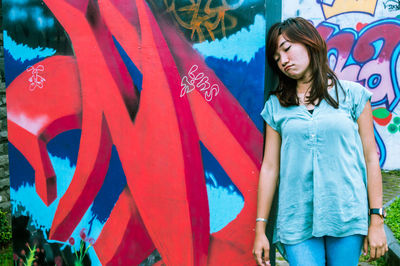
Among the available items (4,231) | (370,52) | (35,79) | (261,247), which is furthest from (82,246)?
(370,52)

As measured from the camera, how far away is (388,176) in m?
7.15

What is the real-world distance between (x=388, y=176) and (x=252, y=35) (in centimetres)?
Answer: 579

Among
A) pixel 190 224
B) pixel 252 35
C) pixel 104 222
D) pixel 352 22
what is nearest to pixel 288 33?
pixel 252 35

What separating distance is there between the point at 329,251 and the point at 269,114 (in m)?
0.72

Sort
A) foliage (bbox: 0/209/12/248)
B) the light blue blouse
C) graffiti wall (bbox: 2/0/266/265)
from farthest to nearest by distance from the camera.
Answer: foliage (bbox: 0/209/12/248) < graffiti wall (bbox: 2/0/266/265) < the light blue blouse

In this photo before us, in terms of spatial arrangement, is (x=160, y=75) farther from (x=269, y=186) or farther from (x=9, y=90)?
(x=9, y=90)

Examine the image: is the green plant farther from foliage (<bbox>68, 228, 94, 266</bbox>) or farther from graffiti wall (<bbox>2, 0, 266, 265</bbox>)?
foliage (<bbox>68, 228, 94, 266</bbox>)

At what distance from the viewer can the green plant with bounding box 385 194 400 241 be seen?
3854mm

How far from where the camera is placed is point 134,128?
8.30 ft

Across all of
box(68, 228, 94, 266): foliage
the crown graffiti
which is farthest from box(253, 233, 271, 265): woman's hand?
the crown graffiti

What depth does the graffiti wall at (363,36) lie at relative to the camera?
280 inches

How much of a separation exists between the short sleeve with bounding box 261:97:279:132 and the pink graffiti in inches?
213

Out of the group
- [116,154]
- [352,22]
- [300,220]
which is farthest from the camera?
[352,22]

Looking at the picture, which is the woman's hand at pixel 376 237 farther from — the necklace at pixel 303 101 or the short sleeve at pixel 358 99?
the necklace at pixel 303 101
